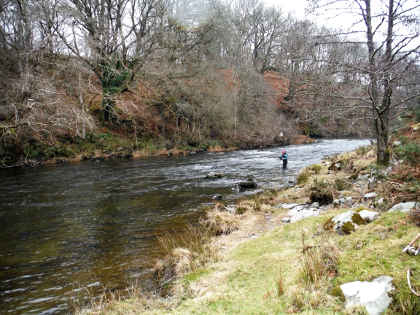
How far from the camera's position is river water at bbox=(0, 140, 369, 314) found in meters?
5.50

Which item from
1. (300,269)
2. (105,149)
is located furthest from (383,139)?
(105,149)

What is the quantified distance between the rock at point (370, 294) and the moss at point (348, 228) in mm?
1767

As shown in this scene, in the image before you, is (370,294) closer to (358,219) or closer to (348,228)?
(348,228)

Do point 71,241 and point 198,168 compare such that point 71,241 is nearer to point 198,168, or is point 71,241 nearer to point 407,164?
point 407,164

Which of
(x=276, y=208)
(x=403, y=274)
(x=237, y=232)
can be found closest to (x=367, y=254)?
(x=403, y=274)

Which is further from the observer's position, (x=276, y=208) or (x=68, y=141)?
(x=68, y=141)

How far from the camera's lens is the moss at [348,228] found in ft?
16.3

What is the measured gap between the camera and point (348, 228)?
16.5 feet

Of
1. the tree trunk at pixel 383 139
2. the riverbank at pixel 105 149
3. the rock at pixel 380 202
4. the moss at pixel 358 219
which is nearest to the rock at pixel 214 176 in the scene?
the tree trunk at pixel 383 139

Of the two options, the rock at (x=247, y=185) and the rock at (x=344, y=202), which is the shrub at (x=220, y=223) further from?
the rock at (x=247, y=185)

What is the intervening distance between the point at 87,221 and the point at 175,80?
24.5 metres

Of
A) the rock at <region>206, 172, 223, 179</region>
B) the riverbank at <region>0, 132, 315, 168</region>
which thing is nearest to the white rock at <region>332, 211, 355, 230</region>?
the rock at <region>206, 172, 223, 179</region>

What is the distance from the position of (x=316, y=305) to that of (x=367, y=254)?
1.05 m

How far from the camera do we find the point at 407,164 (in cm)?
664
